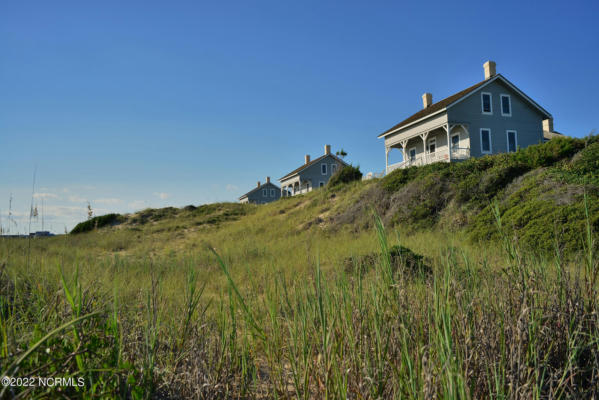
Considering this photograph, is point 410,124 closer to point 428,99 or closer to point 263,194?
point 428,99

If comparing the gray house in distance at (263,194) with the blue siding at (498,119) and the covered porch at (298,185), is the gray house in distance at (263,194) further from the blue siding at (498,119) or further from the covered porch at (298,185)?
the blue siding at (498,119)

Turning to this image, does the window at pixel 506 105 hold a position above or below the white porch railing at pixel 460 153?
above

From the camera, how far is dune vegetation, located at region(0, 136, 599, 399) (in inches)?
73.7

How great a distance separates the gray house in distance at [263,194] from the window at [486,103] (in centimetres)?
4420

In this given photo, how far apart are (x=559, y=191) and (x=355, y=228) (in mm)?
7538

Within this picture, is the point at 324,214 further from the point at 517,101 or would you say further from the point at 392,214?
the point at 517,101

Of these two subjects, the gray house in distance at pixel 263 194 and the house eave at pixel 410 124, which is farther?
the gray house in distance at pixel 263 194

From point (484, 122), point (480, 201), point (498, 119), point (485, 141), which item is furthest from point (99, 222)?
point (498, 119)

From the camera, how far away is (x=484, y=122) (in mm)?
26141

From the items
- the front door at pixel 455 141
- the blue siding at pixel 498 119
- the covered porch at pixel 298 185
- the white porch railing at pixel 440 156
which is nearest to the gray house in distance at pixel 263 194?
the covered porch at pixel 298 185

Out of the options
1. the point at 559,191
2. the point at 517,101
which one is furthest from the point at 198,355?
the point at 517,101

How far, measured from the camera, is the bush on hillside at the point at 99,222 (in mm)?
29312

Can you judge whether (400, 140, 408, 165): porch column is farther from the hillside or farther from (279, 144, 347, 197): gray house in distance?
(279, 144, 347, 197): gray house in distance

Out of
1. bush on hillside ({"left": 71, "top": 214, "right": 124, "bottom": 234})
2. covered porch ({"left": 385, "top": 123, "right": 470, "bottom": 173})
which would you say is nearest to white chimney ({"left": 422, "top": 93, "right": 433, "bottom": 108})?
covered porch ({"left": 385, "top": 123, "right": 470, "bottom": 173})
